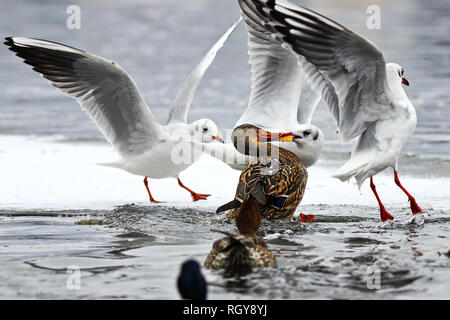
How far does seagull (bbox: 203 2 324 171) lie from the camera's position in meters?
8.09

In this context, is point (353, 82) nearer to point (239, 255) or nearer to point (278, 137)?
point (278, 137)

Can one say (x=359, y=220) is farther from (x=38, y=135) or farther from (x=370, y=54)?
(x=38, y=135)

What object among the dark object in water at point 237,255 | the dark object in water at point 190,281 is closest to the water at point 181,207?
the dark object in water at point 237,255

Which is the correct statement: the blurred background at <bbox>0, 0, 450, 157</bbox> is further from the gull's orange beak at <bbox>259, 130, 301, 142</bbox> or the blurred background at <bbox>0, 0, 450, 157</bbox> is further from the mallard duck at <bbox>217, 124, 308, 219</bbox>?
the mallard duck at <bbox>217, 124, 308, 219</bbox>

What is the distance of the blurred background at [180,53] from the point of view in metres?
12.3

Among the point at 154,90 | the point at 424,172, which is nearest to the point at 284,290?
the point at 424,172

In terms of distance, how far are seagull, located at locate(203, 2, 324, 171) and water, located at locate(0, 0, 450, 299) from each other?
0.76 m

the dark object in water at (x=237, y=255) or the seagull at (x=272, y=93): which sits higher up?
the seagull at (x=272, y=93)

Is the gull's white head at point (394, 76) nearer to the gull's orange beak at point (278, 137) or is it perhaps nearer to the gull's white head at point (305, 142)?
the gull's white head at point (305, 142)

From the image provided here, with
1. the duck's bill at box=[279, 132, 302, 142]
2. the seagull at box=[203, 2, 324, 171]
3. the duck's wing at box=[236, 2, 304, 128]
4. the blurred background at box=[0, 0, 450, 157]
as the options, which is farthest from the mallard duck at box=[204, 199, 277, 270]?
the blurred background at box=[0, 0, 450, 157]

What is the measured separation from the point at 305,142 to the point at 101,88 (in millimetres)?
2057

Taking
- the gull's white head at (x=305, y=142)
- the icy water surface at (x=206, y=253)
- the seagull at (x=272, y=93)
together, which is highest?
the seagull at (x=272, y=93)

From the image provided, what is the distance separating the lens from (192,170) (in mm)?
9977

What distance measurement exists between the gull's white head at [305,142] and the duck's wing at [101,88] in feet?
4.80
